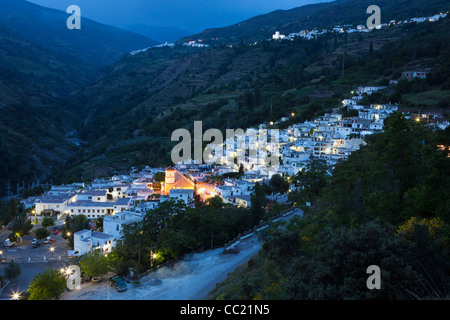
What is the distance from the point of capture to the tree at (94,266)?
40.4 ft

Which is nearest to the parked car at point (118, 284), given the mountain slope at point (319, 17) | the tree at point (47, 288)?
the tree at point (47, 288)

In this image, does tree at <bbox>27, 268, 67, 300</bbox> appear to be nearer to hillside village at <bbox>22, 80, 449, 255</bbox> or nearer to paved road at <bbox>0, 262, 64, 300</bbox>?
paved road at <bbox>0, 262, 64, 300</bbox>

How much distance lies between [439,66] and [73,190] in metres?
29.9

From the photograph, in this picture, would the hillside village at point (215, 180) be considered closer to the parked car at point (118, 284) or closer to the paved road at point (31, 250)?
the paved road at point (31, 250)

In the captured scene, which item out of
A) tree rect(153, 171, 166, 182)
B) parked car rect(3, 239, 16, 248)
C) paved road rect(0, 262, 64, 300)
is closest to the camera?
paved road rect(0, 262, 64, 300)

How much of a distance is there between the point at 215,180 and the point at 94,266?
1173 cm

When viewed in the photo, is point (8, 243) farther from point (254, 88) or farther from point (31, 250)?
point (254, 88)

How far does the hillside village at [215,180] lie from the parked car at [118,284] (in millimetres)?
4229

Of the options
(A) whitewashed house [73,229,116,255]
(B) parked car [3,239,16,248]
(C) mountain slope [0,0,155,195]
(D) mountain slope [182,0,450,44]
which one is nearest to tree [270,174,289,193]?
(A) whitewashed house [73,229,116,255]

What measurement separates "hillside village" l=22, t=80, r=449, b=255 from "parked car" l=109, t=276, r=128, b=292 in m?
4.23

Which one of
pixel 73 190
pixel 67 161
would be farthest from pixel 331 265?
pixel 67 161

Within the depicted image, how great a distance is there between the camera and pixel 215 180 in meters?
23.3

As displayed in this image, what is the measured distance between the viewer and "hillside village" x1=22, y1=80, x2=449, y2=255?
1877 centimetres

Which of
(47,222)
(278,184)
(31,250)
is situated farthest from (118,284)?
(278,184)
